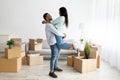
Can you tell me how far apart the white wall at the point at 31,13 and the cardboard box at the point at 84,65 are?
2074 mm

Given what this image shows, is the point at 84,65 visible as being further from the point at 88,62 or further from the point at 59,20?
the point at 59,20

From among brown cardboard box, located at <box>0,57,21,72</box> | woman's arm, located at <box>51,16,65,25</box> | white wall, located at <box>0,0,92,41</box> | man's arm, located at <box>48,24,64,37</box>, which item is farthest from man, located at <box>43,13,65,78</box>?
white wall, located at <box>0,0,92,41</box>

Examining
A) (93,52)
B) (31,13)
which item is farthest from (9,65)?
(31,13)

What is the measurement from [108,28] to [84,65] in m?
1.48

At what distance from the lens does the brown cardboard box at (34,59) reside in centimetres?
491

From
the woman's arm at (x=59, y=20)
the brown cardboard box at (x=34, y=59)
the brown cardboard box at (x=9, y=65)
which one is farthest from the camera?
the brown cardboard box at (x=34, y=59)

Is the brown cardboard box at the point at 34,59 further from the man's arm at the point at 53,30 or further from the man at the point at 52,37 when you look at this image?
the man's arm at the point at 53,30

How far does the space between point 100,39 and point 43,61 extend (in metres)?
1.75

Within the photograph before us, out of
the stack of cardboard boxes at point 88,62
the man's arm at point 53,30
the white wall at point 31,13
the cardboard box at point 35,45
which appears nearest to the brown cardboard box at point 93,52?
the stack of cardboard boxes at point 88,62

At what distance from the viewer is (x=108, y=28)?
529cm

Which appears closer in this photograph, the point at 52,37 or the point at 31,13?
the point at 52,37

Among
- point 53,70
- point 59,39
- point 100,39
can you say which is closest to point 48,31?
point 59,39

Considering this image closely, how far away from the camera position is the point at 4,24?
6133 millimetres

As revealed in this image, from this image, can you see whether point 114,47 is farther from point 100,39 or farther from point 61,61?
point 61,61
